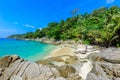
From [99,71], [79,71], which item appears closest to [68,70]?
[79,71]

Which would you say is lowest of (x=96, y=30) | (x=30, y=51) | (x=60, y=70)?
(x=60, y=70)

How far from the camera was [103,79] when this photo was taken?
Result: 24.4ft

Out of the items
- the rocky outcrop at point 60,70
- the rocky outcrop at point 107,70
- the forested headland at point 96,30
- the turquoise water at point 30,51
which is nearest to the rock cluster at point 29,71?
the rocky outcrop at point 60,70

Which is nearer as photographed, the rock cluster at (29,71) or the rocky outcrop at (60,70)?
the rocky outcrop at (60,70)

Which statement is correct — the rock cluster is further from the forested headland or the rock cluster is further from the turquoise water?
the forested headland

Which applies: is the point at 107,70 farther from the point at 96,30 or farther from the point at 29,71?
the point at 96,30

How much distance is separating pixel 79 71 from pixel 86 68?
50 cm

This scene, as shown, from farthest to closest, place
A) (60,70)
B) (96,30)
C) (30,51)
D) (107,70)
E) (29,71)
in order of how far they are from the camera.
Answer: (96,30), (30,51), (60,70), (29,71), (107,70)

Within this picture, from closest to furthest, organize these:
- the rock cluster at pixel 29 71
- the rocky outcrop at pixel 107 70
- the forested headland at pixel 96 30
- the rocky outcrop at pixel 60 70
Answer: the rocky outcrop at pixel 107 70, the rocky outcrop at pixel 60 70, the rock cluster at pixel 29 71, the forested headland at pixel 96 30

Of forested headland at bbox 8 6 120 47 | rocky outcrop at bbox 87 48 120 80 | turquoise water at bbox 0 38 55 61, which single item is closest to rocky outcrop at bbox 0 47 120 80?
rocky outcrop at bbox 87 48 120 80

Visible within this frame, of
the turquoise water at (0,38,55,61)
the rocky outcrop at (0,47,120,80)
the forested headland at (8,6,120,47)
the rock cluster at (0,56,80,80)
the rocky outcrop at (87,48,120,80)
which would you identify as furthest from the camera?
the forested headland at (8,6,120,47)

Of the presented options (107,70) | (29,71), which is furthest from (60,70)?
(107,70)

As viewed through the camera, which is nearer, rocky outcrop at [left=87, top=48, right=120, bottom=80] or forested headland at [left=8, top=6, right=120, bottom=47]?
rocky outcrop at [left=87, top=48, right=120, bottom=80]

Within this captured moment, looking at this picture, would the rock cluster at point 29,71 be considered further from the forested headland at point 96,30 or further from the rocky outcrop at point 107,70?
the forested headland at point 96,30
